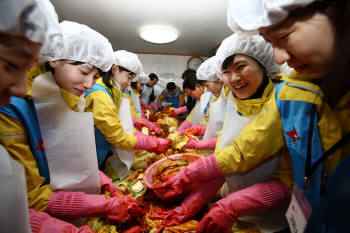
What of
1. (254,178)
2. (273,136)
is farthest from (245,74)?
(254,178)

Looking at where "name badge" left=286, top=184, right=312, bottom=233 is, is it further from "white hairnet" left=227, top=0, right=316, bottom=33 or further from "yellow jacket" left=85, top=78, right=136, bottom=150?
"yellow jacket" left=85, top=78, right=136, bottom=150

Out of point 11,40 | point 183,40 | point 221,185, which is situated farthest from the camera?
point 183,40

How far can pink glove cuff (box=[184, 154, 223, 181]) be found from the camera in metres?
1.26

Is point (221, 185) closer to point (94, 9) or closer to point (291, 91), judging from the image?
point (291, 91)

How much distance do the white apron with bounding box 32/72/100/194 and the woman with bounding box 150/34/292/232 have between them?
31.7 inches

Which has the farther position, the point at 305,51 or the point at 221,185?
the point at 221,185

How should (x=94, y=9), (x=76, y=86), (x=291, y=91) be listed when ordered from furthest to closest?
1. (x=94, y=9)
2. (x=76, y=86)
3. (x=291, y=91)

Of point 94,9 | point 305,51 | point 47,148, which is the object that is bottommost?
point 47,148

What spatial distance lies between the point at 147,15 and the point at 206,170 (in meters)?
3.69

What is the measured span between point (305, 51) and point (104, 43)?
58.4 inches

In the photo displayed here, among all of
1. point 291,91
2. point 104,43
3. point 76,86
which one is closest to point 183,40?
point 104,43

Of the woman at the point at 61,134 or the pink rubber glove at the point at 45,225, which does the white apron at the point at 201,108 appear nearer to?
the woman at the point at 61,134

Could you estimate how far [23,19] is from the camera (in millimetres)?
462

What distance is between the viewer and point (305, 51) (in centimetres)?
61
